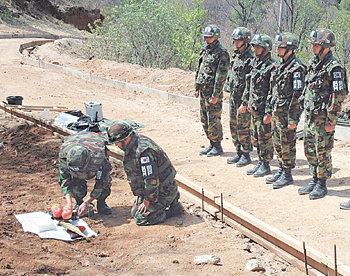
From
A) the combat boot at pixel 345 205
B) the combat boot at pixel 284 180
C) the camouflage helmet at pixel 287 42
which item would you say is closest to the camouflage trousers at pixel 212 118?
the combat boot at pixel 284 180

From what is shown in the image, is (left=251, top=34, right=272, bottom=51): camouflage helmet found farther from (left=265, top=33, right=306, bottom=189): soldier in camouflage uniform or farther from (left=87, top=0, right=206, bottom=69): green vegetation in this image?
(left=87, top=0, right=206, bottom=69): green vegetation

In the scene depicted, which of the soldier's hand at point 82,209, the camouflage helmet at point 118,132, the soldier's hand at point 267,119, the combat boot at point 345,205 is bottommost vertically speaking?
the combat boot at point 345,205

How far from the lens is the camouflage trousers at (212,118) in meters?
8.21

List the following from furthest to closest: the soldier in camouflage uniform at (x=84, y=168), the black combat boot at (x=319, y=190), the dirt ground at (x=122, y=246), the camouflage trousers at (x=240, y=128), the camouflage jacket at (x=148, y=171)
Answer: the camouflage trousers at (x=240, y=128) < the black combat boot at (x=319, y=190) < the soldier in camouflage uniform at (x=84, y=168) < the camouflage jacket at (x=148, y=171) < the dirt ground at (x=122, y=246)

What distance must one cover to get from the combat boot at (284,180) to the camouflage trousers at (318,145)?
53 cm

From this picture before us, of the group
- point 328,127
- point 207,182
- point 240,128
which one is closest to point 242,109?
point 240,128

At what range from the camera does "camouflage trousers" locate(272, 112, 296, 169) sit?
677 centimetres

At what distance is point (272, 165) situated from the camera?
315 inches

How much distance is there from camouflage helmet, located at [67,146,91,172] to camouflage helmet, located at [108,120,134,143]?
1.33ft

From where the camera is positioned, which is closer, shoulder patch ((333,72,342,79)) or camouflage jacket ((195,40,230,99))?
shoulder patch ((333,72,342,79))

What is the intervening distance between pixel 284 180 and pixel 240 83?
1683mm

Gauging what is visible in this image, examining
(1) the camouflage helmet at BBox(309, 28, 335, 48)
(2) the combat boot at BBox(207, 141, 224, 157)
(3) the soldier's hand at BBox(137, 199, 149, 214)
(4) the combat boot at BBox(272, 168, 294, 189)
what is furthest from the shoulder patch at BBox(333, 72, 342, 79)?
(2) the combat boot at BBox(207, 141, 224, 157)

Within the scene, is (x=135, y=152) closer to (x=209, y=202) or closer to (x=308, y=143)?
(x=209, y=202)

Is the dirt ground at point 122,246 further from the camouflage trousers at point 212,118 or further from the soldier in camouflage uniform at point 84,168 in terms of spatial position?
the camouflage trousers at point 212,118
